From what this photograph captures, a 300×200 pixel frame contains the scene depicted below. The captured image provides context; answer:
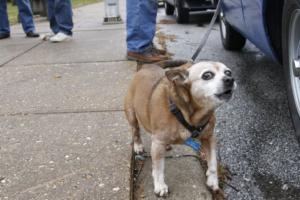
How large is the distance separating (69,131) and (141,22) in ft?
6.90

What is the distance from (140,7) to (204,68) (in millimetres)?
2948

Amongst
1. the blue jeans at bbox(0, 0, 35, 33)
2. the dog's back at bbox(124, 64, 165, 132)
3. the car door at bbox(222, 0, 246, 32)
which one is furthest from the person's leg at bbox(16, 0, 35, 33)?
the dog's back at bbox(124, 64, 165, 132)

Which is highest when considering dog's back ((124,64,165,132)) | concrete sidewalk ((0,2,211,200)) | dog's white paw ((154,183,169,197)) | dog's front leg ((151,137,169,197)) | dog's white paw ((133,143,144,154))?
dog's back ((124,64,165,132))

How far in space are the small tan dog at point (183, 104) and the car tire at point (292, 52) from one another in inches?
27.3

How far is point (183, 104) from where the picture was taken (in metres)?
2.49

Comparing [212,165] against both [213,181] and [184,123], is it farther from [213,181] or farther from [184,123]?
[184,123]

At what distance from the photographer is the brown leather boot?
5242 mm

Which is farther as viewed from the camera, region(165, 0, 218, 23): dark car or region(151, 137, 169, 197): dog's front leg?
region(165, 0, 218, 23): dark car

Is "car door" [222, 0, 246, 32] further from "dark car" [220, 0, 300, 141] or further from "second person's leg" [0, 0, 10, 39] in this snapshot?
"second person's leg" [0, 0, 10, 39]

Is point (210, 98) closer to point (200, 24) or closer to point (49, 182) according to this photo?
point (49, 182)

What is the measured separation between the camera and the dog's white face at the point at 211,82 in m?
2.31

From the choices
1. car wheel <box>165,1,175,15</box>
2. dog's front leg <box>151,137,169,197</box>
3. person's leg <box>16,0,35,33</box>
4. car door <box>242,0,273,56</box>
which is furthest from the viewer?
car wheel <box>165,1,175,15</box>

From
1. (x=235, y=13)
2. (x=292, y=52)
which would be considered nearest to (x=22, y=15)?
(x=235, y=13)

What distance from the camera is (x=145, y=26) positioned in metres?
5.29
